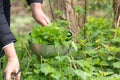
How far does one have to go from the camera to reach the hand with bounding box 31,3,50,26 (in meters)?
2.45

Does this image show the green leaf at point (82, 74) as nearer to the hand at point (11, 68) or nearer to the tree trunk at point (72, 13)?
the hand at point (11, 68)

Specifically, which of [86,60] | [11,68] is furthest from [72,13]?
[11,68]

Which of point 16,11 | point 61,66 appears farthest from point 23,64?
point 16,11

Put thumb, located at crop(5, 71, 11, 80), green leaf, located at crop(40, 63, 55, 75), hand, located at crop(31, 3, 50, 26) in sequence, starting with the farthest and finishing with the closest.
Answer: hand, located at crop(31, 3, 50, 26) → green leaf, located at crop(40, 63, 55, 75) → thumb, located at crop(5, 71, 11, 80)

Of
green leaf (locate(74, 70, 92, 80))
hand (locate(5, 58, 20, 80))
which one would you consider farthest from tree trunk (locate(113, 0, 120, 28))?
hand (locate(5, 58, 20, 80))

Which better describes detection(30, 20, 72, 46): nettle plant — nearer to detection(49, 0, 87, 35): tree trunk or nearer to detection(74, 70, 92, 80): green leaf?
detection(74, 70, 92, 80): green leaf

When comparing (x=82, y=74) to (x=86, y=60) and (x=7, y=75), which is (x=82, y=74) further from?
(x=7, y=75)

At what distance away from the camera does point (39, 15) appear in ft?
8.12

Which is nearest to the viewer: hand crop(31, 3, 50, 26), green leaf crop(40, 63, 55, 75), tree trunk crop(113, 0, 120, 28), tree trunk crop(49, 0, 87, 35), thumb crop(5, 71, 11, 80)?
thumb crop(5, 71, 11, 80)

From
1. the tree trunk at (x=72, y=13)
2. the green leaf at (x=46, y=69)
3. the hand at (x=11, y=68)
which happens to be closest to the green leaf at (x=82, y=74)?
the green leaf at (x=46, y=69)

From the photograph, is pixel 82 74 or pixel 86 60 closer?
pixel 82 74

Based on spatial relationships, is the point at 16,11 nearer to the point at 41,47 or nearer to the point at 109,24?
the point at 109,24

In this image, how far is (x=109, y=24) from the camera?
9.47 feet

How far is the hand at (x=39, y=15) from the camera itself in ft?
8.05
